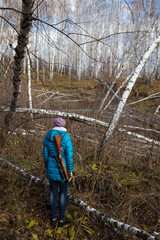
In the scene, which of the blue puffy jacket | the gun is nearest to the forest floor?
the blue puffy jacket

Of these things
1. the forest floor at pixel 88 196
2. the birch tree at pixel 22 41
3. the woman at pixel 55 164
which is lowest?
the forest floor at pixel 88 196

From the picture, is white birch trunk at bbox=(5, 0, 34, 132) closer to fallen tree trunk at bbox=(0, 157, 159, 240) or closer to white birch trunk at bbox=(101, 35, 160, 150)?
fallen tree trunk at bbox=(0, 157, 159, 240)

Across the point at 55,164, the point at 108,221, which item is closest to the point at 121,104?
the point at 55,164

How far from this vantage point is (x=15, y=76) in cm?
286

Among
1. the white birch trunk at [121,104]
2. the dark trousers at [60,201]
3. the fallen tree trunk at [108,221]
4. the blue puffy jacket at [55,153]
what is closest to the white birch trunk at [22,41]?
the blue puffy jacket at [55,153]

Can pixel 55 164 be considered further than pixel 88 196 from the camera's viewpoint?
No

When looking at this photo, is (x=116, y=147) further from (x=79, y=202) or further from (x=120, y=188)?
(x=79, y=202)

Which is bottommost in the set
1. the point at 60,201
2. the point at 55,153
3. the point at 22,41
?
the point at 60,201

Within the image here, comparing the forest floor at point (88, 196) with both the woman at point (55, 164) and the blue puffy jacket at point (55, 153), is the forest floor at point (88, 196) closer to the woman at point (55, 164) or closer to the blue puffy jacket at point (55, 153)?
the woman at point (55, 164)

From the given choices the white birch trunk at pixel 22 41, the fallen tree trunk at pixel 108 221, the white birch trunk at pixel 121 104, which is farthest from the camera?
the white birch trunk at pixel 121 104

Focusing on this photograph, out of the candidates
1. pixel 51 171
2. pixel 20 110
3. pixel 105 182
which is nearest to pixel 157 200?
pixel 105 182

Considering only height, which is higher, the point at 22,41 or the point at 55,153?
the point at 22,41

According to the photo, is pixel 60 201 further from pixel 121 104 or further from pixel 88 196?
pixel 121 104

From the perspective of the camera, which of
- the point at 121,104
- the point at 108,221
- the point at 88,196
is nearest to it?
the point at 108,221
